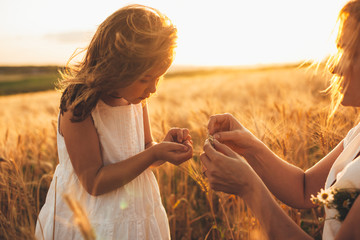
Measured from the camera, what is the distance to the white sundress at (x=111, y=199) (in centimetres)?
137

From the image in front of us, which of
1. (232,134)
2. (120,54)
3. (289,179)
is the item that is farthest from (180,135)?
(289,179)

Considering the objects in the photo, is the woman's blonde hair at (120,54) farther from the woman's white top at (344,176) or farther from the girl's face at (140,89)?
the woman's white top at (344,176)

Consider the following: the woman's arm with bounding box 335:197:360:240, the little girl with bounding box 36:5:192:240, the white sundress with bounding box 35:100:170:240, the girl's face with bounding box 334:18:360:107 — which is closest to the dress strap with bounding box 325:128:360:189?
the girl's face with bounding box 334:18:360:107

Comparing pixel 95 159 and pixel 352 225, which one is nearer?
pixel 352 225

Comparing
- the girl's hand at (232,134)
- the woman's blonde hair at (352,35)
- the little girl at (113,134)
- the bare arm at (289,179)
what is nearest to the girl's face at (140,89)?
the little girl at (113,134)

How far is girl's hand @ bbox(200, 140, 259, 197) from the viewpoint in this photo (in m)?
1.14

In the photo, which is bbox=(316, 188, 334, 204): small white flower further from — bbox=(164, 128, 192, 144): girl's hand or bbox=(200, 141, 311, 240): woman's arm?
bbox=(164, 128, 192, 144): girl's hand

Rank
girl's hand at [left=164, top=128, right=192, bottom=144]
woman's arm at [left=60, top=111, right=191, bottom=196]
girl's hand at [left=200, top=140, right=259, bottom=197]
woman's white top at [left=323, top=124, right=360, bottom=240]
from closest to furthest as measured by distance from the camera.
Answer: woman's white top at [left=323, top=124, right=360, bottom=240] < girl's hand at [left=200, top=140, right=259, bottom=197] < woman's arm at [left=60, top=111, right=191, bottom=196] < girl's hand at [left=164, top=128, right=192, bottom=144]

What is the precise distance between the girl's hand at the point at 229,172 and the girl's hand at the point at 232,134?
25 centimetres

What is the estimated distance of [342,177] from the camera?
3.38 feet

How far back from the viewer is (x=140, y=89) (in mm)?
1402

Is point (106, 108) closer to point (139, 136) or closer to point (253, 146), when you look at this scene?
point (139, 136)

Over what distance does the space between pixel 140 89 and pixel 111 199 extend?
53 centimetres

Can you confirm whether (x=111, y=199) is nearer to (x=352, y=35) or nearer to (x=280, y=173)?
(x=280, y=173)
